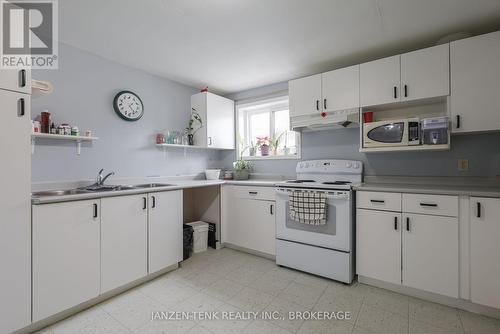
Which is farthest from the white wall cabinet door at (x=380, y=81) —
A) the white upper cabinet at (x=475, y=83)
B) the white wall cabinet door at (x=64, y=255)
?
the white wall cabinet door at (x=64, y=255)

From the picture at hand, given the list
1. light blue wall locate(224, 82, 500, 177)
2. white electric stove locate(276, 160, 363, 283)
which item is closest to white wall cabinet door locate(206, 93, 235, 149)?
light blue wall locate(224, 82, 500, 177)

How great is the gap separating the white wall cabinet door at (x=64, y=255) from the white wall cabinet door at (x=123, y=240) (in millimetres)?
63

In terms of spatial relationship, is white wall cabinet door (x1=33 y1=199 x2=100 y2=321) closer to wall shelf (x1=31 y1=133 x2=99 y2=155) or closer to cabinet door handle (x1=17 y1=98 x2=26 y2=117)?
cabinet door handle (x1=17 y1=98 x2=26 y2=117)

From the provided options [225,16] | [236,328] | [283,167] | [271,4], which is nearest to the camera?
[236,328]

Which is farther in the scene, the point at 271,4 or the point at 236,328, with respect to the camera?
the point at 271,4

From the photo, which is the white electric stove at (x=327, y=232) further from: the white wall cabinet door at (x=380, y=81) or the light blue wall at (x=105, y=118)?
the light blue wall at (x=105, y=118)

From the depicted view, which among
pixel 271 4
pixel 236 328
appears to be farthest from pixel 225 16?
pixel 236 328

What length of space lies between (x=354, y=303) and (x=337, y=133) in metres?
1.87

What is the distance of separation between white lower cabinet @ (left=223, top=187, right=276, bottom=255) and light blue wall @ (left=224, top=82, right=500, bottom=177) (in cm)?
73

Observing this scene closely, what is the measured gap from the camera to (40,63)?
2168 mm

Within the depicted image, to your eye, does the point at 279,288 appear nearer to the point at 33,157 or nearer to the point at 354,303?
the point at 354,303

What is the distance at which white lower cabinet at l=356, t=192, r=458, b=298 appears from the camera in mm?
1846

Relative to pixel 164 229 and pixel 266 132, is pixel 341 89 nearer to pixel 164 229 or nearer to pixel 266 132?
pixel 266 132

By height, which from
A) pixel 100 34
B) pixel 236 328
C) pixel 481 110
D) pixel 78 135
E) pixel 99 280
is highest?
pixel 100 34
